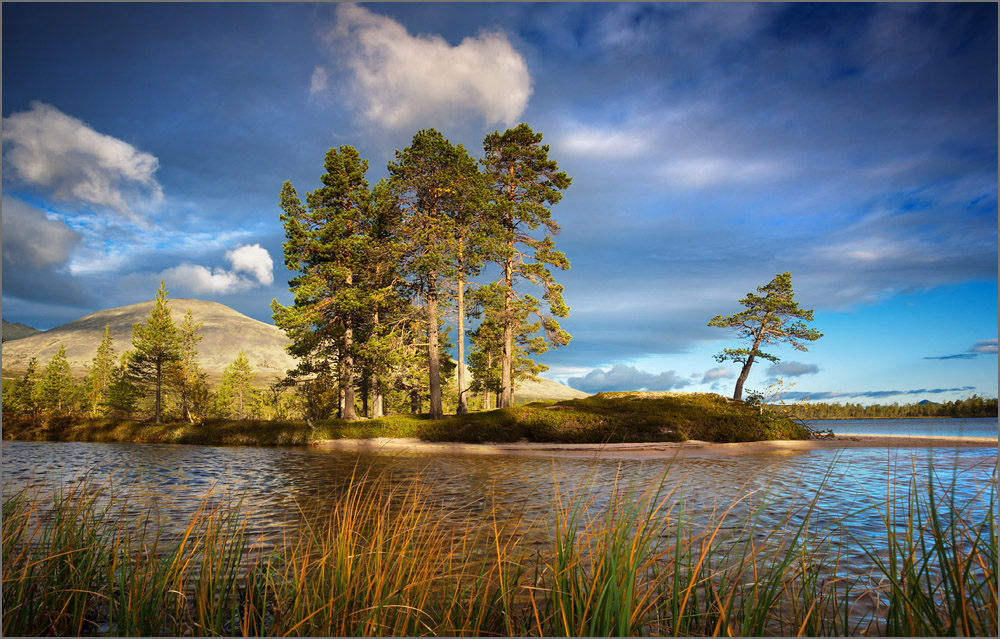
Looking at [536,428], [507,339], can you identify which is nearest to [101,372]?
[507,339]

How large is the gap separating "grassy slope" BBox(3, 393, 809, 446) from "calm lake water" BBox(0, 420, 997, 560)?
462 centimetres

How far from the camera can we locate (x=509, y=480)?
1175cm

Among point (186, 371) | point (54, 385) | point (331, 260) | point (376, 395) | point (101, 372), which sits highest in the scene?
point (331, 260)

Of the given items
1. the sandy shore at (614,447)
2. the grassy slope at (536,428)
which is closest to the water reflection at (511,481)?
the sandy shore at (614,447)

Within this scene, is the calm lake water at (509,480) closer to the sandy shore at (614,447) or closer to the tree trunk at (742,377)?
the sandy shore at (614,447)

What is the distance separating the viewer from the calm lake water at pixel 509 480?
7520 mm

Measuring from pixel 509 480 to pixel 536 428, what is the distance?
12.3 m

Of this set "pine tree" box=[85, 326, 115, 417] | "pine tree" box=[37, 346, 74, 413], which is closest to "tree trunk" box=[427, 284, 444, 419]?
"pine tree" box=[37, 346, 74, 413]

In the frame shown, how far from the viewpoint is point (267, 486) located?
11.0 meters

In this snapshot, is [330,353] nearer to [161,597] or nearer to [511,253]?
[511,253]

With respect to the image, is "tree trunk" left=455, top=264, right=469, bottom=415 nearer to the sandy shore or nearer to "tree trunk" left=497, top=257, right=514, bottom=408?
"tree trunk" left=497, top=257, right=514, bottom=408

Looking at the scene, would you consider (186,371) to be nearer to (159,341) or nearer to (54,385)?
(159,341)

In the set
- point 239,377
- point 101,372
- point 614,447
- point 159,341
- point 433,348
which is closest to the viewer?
point 614,447

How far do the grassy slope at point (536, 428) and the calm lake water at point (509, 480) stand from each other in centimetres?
462
